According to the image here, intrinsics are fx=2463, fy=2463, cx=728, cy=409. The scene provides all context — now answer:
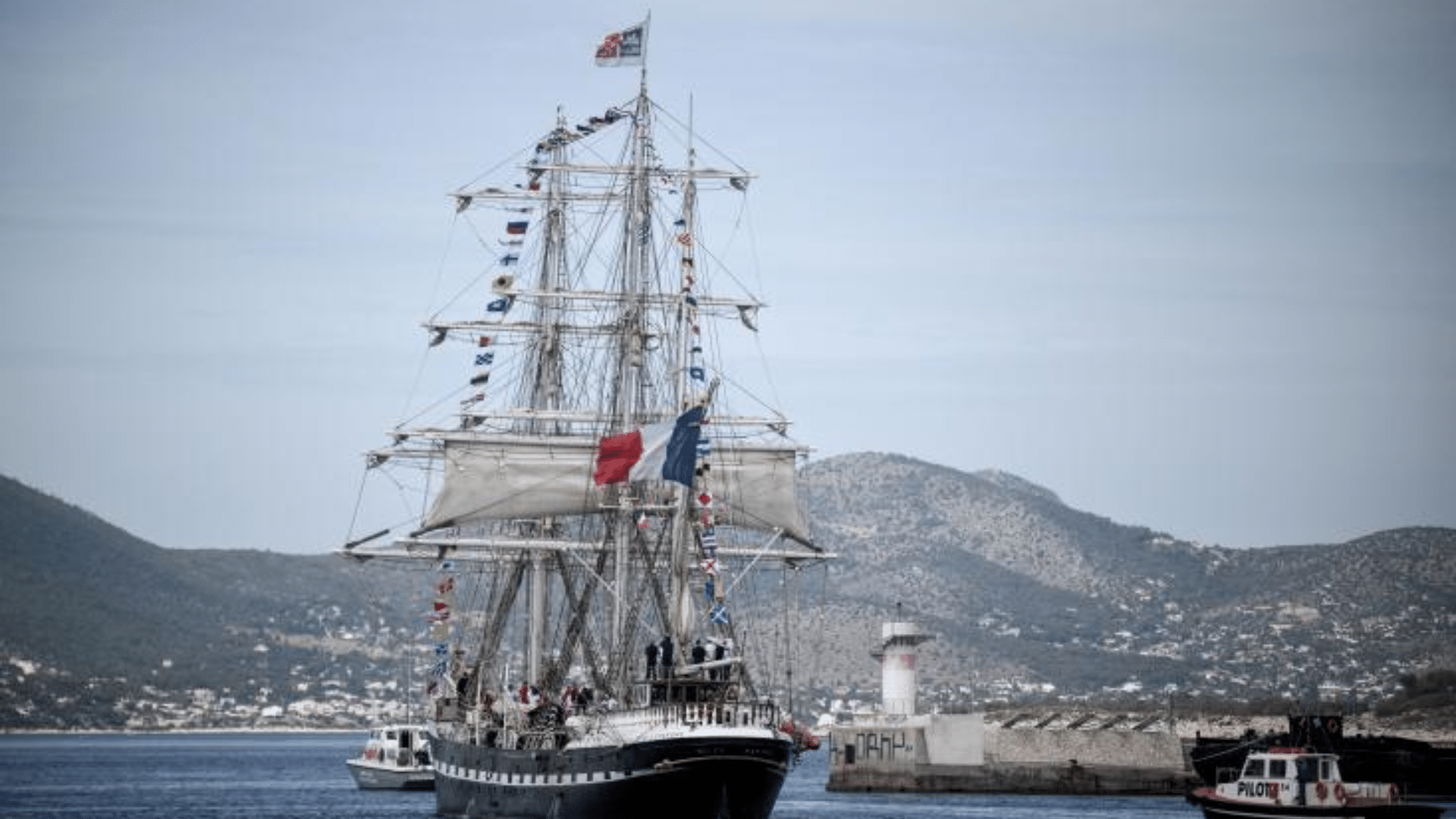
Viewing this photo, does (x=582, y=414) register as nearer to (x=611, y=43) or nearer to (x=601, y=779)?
(x=611, y=43)

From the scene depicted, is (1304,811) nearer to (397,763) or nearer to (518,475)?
(518,475)

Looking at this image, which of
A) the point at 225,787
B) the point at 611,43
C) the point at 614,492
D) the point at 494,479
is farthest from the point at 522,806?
the point at 225,787

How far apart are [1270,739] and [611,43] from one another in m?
32.1

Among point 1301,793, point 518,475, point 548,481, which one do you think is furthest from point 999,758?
point 1301,793

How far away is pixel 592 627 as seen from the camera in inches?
3735

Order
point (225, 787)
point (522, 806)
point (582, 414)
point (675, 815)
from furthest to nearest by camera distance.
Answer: point (225, 787) → point (582, 414) → point (522, 806) → point (675, 815)

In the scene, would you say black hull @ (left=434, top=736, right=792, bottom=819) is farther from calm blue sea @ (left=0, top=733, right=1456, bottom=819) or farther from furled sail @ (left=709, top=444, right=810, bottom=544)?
furled sail @ (left=709, top=444, right=810, bottom=544)

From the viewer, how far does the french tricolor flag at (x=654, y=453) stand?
70438mm

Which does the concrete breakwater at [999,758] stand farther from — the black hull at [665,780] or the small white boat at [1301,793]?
the black hull at [665,780]

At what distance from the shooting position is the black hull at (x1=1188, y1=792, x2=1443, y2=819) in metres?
64.9

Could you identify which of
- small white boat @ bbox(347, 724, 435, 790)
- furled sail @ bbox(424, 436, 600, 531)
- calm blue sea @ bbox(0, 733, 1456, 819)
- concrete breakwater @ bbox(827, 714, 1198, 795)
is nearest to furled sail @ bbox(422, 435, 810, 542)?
furled sail @ bbox(424, 436, 600, 531)

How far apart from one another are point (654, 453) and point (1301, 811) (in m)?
21.5

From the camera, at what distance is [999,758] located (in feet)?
340

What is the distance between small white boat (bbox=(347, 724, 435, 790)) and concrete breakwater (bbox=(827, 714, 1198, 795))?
1869 cm
